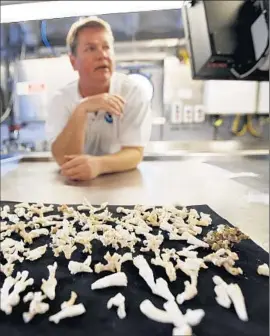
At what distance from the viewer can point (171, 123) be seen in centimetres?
89

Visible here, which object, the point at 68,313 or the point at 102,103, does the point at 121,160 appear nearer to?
the point at 102,103

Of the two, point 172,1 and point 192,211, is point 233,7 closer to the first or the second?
point 172,1

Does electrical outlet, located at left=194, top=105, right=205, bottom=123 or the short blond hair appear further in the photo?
electrical outlet, located at left=194, top=105, right=205, bottom=123

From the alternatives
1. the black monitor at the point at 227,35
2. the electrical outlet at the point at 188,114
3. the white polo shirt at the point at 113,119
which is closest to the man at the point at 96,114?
the white polo shirt at the point at 113,119

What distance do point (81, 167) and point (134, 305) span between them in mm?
433

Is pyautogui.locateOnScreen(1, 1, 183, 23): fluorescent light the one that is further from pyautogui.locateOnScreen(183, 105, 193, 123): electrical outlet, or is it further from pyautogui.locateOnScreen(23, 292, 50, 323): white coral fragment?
pyautogui.locateOnScreen(23, 292, 50, 323): white coral fragment

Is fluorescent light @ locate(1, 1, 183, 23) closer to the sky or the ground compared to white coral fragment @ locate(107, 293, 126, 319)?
closer to the sky

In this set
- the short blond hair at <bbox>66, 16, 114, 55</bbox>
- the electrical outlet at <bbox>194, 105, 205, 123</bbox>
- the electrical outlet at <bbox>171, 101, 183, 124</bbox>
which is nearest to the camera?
the short blond hair at <bbox>66, 16, 114, 55</bbox>

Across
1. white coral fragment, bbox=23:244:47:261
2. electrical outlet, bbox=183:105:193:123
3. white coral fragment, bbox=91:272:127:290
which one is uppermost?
electrical outlet, bbox=183:105:193:123

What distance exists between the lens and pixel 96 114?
28.7 inches

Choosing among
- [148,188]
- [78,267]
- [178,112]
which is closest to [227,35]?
[178,112]

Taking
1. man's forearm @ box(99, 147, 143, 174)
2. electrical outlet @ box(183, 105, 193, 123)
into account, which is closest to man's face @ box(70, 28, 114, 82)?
man's forearm @ box(99, 147, 143, 174)

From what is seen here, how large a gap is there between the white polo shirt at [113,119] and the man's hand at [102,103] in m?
0.01

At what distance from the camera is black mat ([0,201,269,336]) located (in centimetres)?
35
